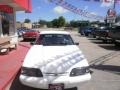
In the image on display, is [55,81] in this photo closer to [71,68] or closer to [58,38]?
[71,68]

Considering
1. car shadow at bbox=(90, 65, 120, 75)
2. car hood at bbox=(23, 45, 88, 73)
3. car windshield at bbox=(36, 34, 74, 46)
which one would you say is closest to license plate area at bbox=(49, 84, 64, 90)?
car hood at bbox=(23, 45, 88, 73)

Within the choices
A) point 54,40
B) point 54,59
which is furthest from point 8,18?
point 54,59

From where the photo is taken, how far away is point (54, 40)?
9.80 m

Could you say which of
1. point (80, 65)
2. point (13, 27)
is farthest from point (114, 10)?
point (80, 65)

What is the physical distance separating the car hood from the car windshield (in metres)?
0.66

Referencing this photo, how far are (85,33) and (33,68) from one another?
4376cm

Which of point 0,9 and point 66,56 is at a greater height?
point 0,9

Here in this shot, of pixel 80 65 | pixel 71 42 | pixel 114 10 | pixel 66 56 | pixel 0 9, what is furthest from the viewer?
pixel 114 10

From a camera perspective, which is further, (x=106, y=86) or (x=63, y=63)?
(x=106, y=86)

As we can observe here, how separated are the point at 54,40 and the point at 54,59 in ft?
8.26

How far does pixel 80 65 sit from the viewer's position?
713 cm

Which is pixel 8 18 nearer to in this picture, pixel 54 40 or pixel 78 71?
pixel 54 40

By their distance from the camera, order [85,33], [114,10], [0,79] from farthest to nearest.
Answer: [85,33] → [114,10] → [0,79]

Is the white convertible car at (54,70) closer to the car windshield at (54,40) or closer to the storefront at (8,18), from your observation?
the car windshield at (54,40)
